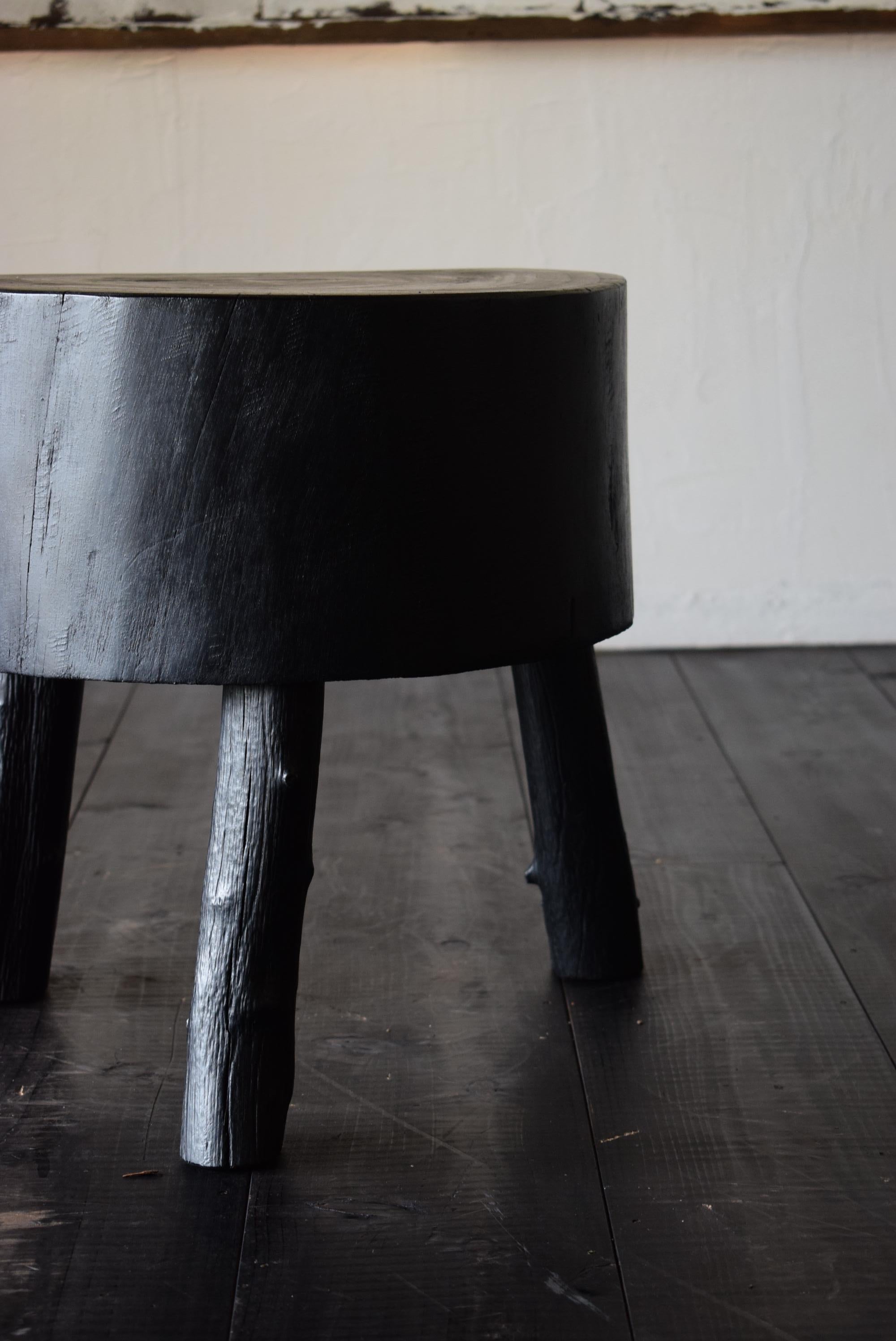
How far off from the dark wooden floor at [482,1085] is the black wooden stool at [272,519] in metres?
0.08

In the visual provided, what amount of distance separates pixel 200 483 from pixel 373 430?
3.7 inches

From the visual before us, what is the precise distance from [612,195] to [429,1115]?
1360 millimetres

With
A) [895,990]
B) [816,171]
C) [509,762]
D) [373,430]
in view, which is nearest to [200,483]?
[373,430]

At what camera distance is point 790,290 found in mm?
1988

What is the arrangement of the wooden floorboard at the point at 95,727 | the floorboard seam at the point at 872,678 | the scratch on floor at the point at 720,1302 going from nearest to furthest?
the scratch on floor at the point at 720,1302, the wooden floorboard at the point at 95,727, the floorboard seam at the point at 872,678

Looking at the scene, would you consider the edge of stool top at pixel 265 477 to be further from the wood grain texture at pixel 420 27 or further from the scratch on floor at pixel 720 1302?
the wood grain texture at pixel 420 27

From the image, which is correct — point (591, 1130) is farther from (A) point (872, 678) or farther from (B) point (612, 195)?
(B) point (612, 195)

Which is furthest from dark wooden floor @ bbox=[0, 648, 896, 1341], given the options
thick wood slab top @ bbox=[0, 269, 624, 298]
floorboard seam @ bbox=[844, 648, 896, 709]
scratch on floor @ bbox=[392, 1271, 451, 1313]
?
thick wood slab top @ bbox=[0, 269, 624, 298]

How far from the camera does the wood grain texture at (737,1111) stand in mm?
763

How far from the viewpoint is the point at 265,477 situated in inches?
31.5

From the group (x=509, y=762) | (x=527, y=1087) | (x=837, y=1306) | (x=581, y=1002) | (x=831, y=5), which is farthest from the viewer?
(x=831, y=5)

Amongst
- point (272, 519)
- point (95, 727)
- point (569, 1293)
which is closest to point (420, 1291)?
point (569, 1293)

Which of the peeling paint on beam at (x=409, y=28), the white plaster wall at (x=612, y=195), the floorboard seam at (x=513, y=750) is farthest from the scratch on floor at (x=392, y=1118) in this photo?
the peeling paint on beam at (x=409, y=28)

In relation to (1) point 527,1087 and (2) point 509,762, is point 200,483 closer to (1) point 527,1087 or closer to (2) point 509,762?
(1) point 527,1087
